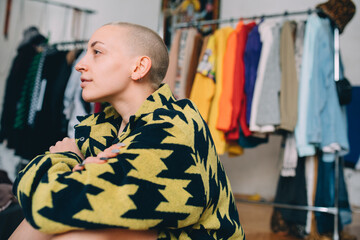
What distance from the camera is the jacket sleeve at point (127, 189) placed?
0.70 meters

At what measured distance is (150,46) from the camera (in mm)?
1067

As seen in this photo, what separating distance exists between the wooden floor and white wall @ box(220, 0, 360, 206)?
26cm

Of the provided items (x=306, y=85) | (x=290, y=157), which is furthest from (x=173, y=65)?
(x=290, y=157)

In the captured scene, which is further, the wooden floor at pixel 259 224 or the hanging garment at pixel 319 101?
the wooden floor at pixel 259 224

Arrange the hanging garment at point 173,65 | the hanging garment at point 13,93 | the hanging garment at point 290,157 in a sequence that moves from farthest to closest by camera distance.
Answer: the hanging garment at point 13,93, the hanging garment at point 173,65, the hanging garment at point 290,157

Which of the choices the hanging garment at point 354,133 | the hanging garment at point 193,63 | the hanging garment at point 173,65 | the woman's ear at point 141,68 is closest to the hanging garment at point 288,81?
the hanging garment at point 193,63

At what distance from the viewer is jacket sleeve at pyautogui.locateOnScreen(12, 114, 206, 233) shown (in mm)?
700

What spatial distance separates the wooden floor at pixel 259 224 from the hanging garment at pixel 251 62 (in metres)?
0.82

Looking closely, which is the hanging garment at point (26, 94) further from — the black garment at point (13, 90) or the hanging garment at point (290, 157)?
the hanging garment at point (290, 157)

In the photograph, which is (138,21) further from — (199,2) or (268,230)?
(268,230)

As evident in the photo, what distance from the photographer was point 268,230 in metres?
2.57

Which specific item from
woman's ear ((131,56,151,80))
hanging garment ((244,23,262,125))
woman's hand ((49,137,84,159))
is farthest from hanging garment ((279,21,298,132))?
woman's hand ((49,137,84,159))

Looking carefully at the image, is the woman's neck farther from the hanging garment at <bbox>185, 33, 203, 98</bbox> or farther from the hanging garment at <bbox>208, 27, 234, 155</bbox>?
the hanging garment at <bbox>185, 33, 203, 98</bbox>

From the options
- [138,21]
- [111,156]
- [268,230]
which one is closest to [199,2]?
[138,21]
